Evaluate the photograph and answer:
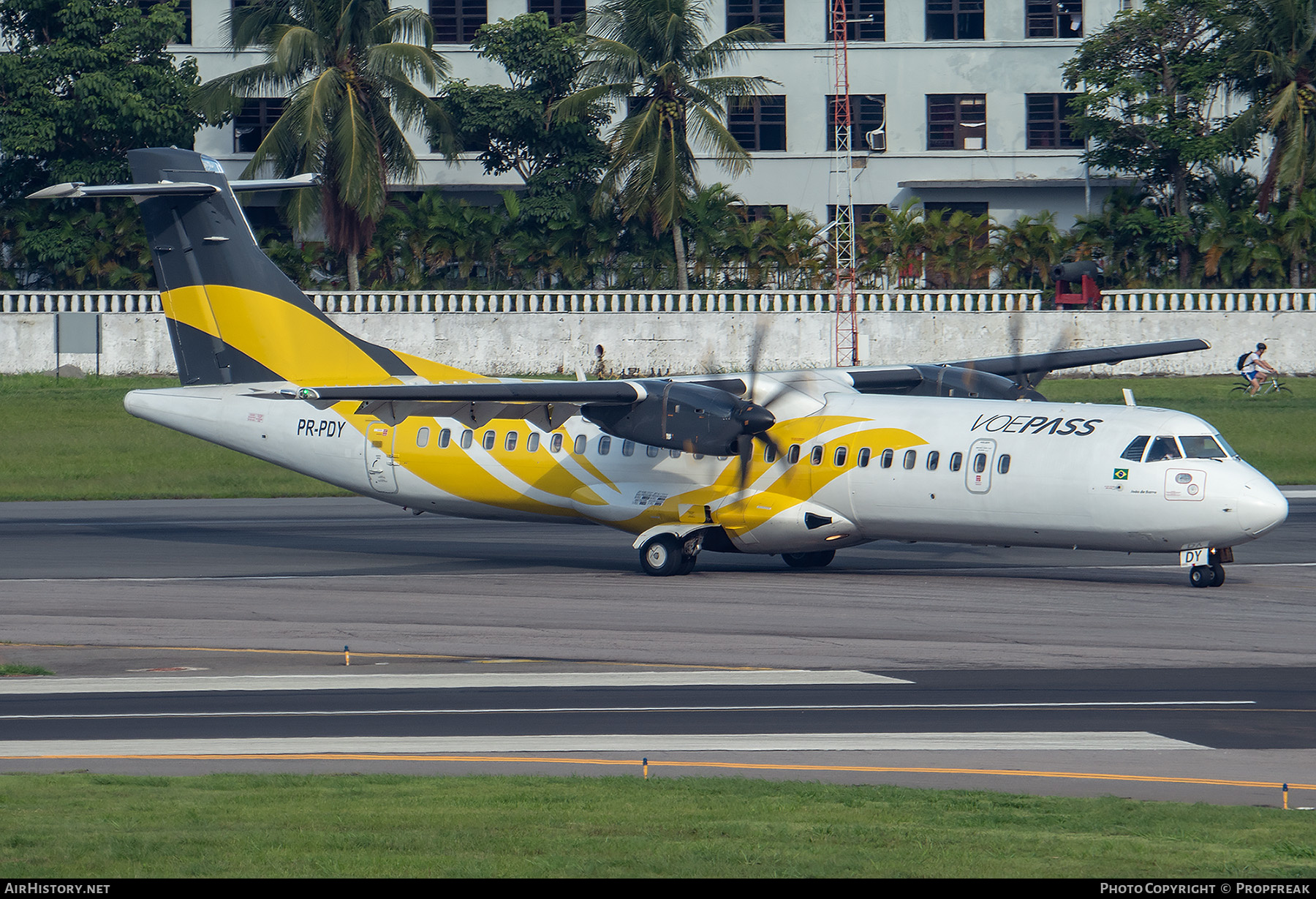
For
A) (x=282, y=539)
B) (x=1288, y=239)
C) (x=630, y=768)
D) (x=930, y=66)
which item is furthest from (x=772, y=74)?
(x=630, y=768)

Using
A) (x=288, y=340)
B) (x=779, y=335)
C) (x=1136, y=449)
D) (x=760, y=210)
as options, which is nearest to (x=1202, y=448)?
(x=1136, y=449)

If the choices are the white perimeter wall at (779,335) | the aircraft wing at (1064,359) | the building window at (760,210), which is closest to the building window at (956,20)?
the building window at (760,210)

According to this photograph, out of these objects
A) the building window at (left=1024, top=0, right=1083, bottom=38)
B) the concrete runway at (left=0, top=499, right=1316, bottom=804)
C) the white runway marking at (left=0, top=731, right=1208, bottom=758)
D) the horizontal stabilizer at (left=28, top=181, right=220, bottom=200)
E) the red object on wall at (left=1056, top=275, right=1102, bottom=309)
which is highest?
the building window at (left=1024, top=0, right=1083, bottom=38)

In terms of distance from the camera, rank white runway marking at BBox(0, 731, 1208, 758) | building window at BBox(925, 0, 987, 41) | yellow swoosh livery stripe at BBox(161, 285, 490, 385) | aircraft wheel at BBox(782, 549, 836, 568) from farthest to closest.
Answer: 1. building window at BBox(925, 0, 987, 41)
2. yellow swoosh livery stripe at BBox(161, 285, 490, 385)
3. aircraft wheel at BBox(782, 549, 836, 568)
4. white runway marking at BBox(0, 731, 1208, 758)

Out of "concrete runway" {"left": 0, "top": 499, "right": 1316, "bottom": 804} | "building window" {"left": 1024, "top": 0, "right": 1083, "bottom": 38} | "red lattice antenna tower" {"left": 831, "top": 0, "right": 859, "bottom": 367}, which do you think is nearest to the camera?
"concrete runway" {"left": 0, "top": 499, "right": 1316, "bottom": 804}

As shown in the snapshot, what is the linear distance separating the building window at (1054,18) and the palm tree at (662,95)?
12.9m

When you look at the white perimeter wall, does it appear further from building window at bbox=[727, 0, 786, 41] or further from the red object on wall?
building window at bbox=[727, 0, 786, 41]

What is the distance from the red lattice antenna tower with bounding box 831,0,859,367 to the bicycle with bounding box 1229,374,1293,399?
40.9 feet

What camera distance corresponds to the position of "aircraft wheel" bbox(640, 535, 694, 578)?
24.6m

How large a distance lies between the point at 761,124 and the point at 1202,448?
4561 centimetres

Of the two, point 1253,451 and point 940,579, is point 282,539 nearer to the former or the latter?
point 940,579

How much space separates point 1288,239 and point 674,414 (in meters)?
41.7

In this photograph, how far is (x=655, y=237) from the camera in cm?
5947

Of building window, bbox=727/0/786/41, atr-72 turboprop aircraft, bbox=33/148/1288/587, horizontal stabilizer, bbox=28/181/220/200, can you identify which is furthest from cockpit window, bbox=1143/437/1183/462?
building window, bbox=727/0/786/41
